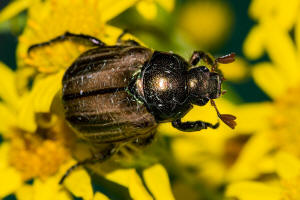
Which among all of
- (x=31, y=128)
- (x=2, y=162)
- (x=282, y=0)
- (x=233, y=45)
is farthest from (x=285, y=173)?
(x=233, y=45)

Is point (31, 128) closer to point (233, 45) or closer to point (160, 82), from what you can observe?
point (160, 82)

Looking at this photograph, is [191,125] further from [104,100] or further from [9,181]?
[9,181]

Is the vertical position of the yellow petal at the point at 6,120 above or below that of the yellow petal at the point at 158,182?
above

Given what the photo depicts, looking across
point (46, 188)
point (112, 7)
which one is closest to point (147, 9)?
point (112, 7)

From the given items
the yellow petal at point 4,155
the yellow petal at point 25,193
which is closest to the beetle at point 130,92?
the yellow petal at point 25,193

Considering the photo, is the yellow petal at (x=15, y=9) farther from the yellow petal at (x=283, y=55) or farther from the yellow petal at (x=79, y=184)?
the yellow petal at (x=283, y=55)

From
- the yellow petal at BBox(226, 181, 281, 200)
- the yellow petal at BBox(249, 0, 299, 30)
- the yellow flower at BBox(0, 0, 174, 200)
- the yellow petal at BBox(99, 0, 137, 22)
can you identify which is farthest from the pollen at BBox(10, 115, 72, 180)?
the yellow petal at BBox(249, 0, 299, 30)

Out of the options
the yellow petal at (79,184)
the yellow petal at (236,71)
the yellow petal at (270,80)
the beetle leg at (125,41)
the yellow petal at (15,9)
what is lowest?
the yellow petal at (79,184)

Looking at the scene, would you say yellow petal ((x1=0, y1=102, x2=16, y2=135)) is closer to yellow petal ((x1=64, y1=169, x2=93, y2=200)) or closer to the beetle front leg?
yellow petal ((x1=64, y1=169, x2=93, y2=200))
